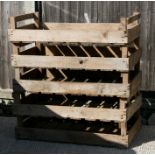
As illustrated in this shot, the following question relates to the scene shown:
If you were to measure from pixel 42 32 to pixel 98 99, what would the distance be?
1.46m

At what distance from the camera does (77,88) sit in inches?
249

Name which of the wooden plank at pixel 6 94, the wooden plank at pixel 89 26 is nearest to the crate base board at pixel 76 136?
the wooden plank at pixel 89 26

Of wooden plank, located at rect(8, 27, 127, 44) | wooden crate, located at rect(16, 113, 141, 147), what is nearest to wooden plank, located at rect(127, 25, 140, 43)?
wooden plank, located at rect(8, 27, 127, 44)

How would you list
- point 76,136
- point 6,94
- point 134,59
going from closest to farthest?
point 134,59 < point 76,136 < point 6,94

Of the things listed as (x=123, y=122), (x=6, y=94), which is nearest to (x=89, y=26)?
(x=123, y=122)

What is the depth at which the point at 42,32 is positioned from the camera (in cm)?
627

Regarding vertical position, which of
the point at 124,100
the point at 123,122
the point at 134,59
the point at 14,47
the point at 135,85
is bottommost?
the point at 123,122

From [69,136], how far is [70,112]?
347 mm

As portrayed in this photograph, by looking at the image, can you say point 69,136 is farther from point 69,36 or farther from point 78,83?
point 69,36

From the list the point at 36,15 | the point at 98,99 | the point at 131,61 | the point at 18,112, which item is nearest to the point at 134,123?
the point at 98,99

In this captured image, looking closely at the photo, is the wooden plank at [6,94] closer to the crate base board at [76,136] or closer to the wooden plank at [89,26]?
the crate base board at [76,136]

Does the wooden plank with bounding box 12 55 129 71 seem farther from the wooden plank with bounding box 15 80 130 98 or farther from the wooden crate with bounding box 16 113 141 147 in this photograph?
the wooden crate with bounding box 16 113 141 147

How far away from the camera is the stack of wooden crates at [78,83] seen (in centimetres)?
615

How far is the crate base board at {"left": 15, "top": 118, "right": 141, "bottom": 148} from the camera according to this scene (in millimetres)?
6410
